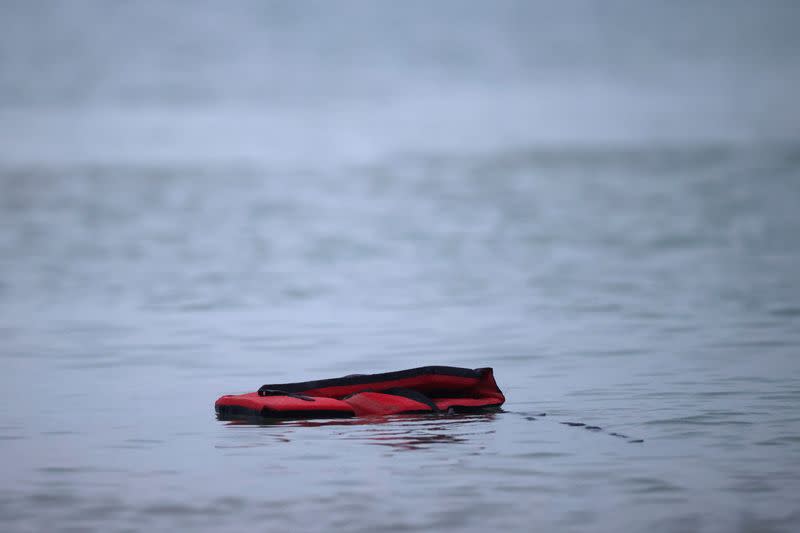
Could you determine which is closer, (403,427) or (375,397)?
(403,427)

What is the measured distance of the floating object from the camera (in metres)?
9.16

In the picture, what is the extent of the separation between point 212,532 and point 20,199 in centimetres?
5778

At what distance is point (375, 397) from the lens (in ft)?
30.5

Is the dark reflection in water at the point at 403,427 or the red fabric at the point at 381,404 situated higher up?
the red fabric at the point at 381,404

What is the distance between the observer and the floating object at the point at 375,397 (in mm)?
9156

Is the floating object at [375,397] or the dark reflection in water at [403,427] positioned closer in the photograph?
the dark reflection in water at [403,427]

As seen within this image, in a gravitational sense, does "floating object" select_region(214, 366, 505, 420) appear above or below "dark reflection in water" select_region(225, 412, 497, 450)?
above

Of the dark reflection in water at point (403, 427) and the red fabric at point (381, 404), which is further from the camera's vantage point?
the red fabric at point (381, 404)

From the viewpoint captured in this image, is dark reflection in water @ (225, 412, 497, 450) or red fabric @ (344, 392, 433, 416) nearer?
dark reflection in water @ (225, 412, 497, 450)

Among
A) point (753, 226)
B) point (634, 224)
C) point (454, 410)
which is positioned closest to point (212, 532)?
point (454, 410)

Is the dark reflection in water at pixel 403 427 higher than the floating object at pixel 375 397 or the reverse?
the reverse

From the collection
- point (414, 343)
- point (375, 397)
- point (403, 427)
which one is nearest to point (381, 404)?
point (375, 397)

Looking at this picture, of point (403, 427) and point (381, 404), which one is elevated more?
point (381, 404)

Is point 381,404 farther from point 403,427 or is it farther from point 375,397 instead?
point 403,427
